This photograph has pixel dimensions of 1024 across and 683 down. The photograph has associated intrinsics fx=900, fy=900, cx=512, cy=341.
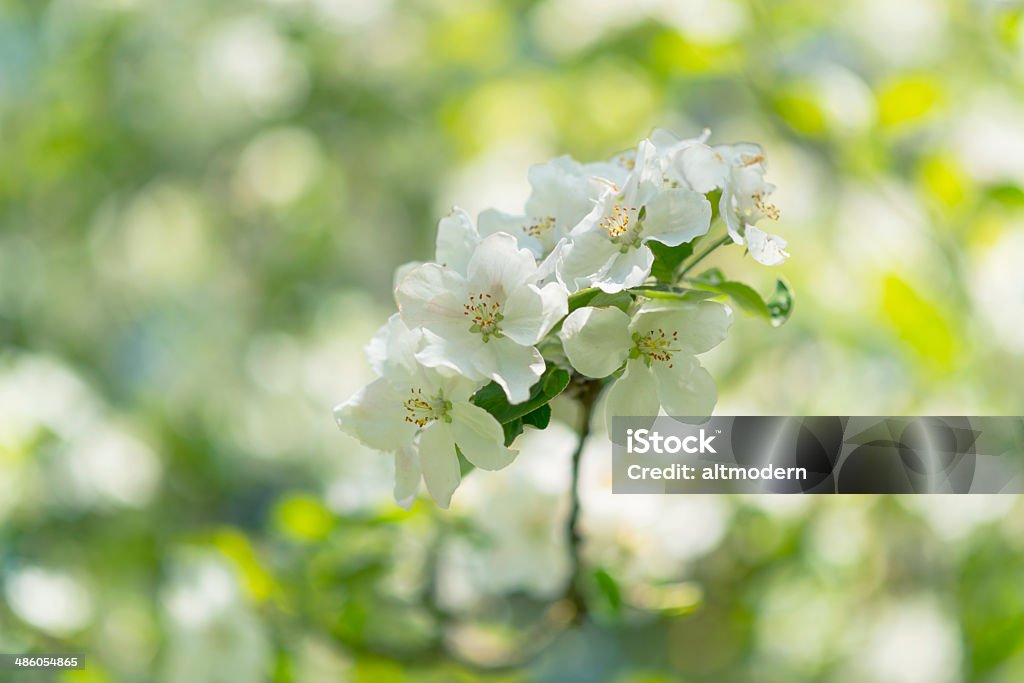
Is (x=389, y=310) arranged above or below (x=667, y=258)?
above

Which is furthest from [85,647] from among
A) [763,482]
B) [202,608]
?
[763,482]

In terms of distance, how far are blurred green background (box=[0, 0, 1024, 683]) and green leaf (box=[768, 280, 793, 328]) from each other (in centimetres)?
19

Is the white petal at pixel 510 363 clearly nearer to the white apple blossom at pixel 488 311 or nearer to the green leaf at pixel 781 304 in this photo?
the white apple blossom at pixel 488 311

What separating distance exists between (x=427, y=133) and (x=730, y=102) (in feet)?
1.46

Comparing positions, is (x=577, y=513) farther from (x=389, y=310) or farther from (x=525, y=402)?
(x=389, y=310)

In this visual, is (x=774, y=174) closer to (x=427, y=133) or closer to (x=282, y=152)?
(x=427, y=133)

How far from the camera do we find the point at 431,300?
0.33 m

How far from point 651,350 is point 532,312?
0.05m

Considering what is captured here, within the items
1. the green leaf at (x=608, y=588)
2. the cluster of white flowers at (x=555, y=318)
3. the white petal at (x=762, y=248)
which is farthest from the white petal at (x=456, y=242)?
the green leaf at (x=608, y=588)

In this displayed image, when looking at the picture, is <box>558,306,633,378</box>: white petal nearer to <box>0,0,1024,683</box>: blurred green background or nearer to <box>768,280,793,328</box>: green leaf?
<box>768,280,793,328</box>: green leaf

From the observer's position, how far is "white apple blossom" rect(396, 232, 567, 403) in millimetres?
320

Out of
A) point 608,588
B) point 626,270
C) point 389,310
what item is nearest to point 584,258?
point 626,270

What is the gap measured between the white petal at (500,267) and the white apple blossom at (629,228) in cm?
1

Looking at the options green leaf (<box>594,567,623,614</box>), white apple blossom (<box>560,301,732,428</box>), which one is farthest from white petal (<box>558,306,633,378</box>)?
green leaf (<box>594,567,623,614</box>)
